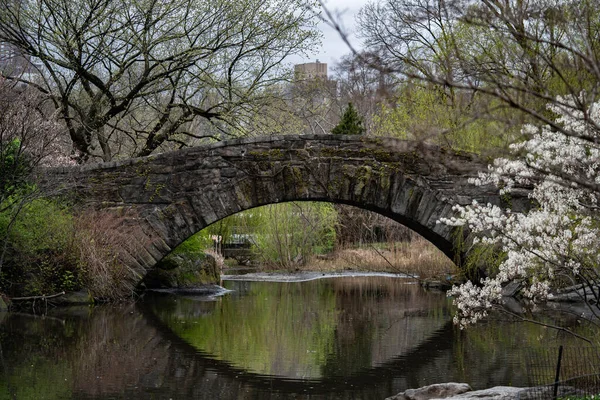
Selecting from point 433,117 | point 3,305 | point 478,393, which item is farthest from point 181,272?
point 478,393

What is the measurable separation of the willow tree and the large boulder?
8.25 ft

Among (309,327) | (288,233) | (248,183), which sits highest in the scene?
(248,183)

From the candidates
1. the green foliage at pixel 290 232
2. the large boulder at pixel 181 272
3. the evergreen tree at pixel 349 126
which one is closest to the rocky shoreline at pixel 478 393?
the large boulder at pixel 181 272

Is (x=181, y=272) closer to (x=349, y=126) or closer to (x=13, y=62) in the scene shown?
(x=13, y=62)

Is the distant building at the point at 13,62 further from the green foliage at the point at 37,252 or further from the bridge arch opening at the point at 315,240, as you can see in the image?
the bridge arch opening at the point at 315,240

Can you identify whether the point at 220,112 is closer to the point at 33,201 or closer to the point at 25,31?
the point at 25,31

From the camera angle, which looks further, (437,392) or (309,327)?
(309,327)

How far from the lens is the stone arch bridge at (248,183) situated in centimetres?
1405

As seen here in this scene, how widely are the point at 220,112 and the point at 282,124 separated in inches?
59.3

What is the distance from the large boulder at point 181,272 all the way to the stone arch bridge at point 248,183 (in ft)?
12.4

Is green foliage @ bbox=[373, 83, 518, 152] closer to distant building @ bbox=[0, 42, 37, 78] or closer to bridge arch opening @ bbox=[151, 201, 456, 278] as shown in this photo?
bridge arch opening @ bbox=[151, 201, 456, 278]

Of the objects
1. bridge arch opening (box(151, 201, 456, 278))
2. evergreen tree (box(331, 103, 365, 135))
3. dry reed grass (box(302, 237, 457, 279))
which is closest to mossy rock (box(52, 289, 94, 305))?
bridge arch opening (box(151, 201, 456, 278))

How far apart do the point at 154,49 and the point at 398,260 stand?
801 centimetres

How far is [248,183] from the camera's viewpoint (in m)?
14.1
